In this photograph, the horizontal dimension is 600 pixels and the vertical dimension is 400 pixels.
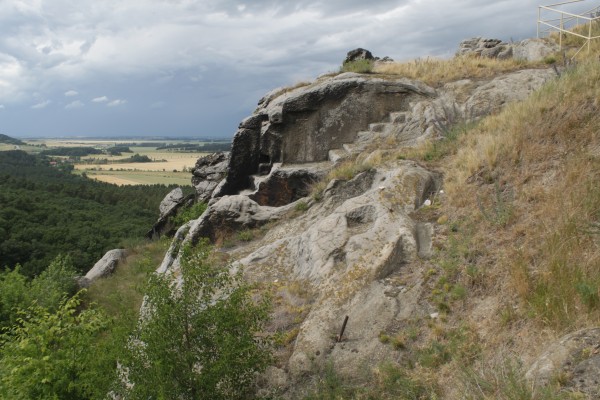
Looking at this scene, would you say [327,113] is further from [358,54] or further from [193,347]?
[193,347]

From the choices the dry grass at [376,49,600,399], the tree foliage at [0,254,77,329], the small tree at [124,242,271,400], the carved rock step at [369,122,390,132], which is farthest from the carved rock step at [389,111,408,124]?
the tree foliage at [0,254,77,329]

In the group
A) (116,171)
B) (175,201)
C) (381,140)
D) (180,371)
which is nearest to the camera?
(180,371)

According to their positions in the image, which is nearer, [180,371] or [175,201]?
[180,371]

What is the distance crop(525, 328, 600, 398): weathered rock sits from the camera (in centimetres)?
395

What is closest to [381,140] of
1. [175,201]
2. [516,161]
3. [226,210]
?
[226,210]

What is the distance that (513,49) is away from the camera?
22578mm

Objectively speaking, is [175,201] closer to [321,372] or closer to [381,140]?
[381,140]

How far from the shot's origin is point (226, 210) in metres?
14.5

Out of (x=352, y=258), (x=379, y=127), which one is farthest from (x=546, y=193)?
(x=379, y=127)

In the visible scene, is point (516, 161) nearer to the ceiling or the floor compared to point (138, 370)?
nearer to the ceiling

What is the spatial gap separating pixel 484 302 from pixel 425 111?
11.7 m

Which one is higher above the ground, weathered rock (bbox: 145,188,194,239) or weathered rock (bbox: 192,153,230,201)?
weathered rock (bbox: 192,153,230,201)

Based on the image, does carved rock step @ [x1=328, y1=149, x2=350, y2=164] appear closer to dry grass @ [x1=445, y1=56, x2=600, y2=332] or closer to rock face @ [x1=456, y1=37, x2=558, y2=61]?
dry grass @ [x1=445, y1=56, x2=600, y2=332]

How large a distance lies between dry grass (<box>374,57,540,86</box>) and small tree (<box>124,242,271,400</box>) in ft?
52.0
